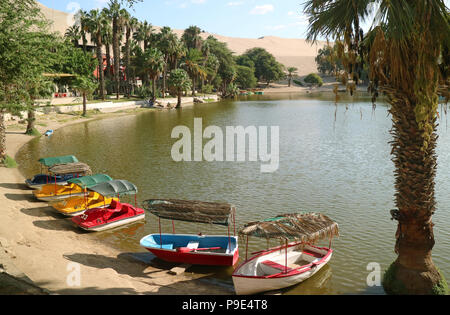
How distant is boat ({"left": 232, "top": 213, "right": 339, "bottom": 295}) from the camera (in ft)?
46.3

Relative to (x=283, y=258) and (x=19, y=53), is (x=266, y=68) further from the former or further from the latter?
(x=283, y=258)

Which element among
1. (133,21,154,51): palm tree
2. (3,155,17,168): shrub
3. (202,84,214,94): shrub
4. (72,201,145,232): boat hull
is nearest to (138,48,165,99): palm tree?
(133,21,154,51): palm tree

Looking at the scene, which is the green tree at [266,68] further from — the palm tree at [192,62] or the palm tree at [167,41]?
the palm tree at [167,41]

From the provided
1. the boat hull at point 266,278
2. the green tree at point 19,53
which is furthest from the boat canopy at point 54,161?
the boat hull at point 266,278

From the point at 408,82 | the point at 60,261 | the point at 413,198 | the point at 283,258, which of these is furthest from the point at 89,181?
the point at 408,82

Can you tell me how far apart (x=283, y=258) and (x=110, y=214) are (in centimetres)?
961

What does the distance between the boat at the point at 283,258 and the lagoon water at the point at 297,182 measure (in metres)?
0.69

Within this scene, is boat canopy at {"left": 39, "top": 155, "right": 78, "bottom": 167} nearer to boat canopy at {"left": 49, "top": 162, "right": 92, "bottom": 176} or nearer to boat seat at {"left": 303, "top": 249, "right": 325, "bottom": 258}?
boat canopy at {"left": 49, "top": 162, "right": 92, "bottom": 176}

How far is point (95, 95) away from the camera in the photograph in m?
86.5

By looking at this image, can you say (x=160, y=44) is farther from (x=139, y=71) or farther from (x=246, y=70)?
(x=246, y=70)

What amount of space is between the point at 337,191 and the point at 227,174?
A: 8.80m

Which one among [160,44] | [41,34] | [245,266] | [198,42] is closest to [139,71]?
[160,44]
